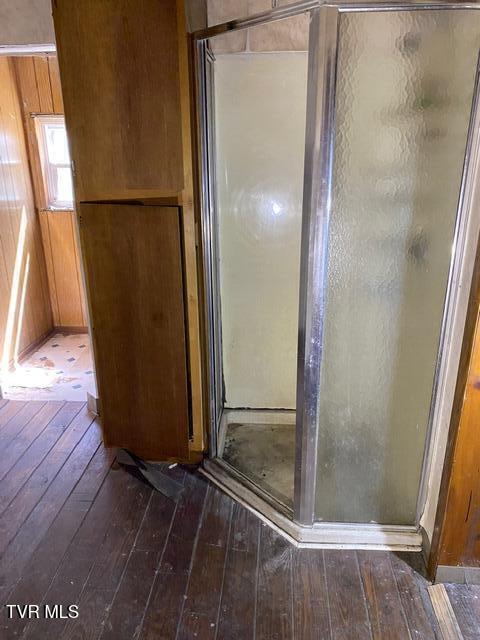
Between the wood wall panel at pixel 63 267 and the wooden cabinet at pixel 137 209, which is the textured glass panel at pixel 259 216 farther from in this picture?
the wood wall panel at pixel 63 267

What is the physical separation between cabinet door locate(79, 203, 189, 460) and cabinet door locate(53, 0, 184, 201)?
123 mm

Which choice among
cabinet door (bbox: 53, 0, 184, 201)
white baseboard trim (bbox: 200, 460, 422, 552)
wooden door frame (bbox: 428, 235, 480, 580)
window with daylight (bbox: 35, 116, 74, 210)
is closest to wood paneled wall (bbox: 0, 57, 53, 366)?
window with daylight (bbox: 35, 116, 74, 210)

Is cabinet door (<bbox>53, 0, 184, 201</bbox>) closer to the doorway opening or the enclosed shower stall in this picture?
the enclosed shower stall

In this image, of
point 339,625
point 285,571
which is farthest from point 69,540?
point 339,625

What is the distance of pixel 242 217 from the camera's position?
87.5 inches

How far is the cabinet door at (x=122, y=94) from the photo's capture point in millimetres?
1636

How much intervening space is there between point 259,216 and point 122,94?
0.83 metres

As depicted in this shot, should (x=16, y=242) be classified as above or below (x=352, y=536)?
above

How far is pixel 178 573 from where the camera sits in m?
1.56

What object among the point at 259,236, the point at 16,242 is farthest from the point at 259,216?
the point at 16,242

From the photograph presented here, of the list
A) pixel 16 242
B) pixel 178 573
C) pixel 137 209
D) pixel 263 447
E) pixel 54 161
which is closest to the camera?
pixel 178 573

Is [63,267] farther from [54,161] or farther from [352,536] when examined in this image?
[352,536]

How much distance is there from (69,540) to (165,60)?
1.86m

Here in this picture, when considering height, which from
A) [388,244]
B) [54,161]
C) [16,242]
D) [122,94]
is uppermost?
[122,94]
